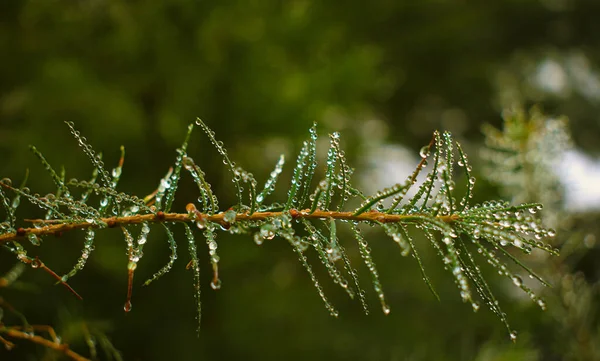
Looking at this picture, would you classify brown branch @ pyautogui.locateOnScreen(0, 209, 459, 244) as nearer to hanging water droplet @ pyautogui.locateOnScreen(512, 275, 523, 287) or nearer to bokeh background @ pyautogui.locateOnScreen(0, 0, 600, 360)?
hanging water droplet @ pyautogui.locateOnScreen(512, 275, 523, 287)

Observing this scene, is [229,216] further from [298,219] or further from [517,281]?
[517,281]

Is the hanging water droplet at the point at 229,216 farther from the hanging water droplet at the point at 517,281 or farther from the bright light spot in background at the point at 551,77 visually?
the bright light spot in background at the point at 551,77

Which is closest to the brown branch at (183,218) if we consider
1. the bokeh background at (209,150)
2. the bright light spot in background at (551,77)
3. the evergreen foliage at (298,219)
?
the evergreen foliage at (298,219)

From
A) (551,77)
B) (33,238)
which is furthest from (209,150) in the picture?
A: (551,77)

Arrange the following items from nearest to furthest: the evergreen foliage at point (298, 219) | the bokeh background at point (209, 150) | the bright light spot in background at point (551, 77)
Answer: the evergreen foliage at point (298, 219), the bokeh background at point (209, 150), the bright light spot in background at point (551, 77)

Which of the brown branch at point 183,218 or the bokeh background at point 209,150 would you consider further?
the bokeh background at point 209,150

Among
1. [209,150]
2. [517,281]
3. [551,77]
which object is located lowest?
[517,281]

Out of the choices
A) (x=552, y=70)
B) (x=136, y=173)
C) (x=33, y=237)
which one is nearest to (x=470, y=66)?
(x=552, y=70)

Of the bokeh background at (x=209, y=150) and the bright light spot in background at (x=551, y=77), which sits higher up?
the bright light spot in background at (x=551, y=77)

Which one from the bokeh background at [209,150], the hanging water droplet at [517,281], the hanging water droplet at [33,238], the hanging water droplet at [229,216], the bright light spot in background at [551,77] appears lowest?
the hanging water droplet at [517,281]

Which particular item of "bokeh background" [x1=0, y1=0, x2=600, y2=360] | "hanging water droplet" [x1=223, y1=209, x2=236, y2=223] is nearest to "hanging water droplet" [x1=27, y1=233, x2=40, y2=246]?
"hanging water droplet" [x1=223, y1=209, x2=236, y2=223]

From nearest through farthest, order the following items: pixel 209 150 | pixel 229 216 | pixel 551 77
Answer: pixel 229 216 → pixel 209 150 → pixel 551 77

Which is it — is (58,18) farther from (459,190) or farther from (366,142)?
(459,190)
